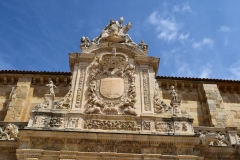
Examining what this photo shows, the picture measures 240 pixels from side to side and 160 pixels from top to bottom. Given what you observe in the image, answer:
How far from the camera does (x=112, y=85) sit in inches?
431

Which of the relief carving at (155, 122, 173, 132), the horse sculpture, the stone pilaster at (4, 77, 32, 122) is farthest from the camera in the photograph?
the horse sculpture

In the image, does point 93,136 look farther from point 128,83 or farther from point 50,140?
point 128,83

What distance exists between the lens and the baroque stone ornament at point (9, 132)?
9219mm

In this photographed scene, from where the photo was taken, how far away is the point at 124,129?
31.2 feet

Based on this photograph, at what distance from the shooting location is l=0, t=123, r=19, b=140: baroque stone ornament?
922 cm

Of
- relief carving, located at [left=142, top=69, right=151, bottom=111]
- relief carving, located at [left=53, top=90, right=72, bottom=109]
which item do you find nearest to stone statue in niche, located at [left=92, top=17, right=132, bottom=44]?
relief carving, located at [left=142, top=69, right=151, bottom=111]

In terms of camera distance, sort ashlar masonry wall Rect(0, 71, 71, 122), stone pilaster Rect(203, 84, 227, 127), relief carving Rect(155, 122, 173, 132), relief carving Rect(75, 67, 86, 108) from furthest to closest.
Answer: ashlar masonry wall Rect(0, 71, 71, 122)
stone pilaster Rect(203, 84, 227, 127)
relief carving Rect(75, 67, 86, 108)
relief carving Rect(155, 122, 173, 132)

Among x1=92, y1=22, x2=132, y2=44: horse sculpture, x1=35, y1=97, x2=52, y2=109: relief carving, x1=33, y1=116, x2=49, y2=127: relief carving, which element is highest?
x1=92, y1=22, x2=132, y2=44: horse sculpture

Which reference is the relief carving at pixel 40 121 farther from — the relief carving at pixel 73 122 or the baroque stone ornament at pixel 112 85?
the baroque stone ornament at pixel 112 85

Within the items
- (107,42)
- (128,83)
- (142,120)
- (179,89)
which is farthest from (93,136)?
(179,89)

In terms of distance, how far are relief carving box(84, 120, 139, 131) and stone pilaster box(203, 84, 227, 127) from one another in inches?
169

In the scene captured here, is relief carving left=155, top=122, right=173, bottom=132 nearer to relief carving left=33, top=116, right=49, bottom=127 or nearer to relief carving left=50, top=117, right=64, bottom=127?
relief carving left=50, top=117, right=64, bottom=127

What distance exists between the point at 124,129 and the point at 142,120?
0.71 metres

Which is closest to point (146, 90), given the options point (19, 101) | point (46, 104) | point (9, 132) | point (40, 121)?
point (46, 104)
